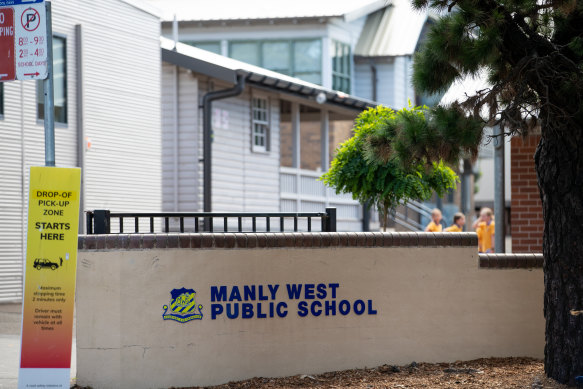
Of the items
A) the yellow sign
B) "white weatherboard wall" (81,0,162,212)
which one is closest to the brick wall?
the yellow sign

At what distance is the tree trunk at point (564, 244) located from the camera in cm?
772

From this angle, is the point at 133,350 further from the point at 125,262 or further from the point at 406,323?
the point at 406,323

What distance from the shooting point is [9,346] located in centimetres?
1093

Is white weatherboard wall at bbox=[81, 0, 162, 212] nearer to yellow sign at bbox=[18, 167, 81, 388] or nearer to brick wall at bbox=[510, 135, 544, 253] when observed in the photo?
brick wall at bbox=[510, 135, 544, 253]

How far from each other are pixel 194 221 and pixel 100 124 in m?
4.22

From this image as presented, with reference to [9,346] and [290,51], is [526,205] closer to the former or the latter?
[9,346]

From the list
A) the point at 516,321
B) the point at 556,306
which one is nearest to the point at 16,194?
the point at 516,321

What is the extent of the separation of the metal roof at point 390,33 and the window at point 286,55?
2.02m

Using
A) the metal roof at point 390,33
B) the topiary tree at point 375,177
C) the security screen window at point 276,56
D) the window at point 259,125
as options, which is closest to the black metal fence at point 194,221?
the topiary tree at point 375,177

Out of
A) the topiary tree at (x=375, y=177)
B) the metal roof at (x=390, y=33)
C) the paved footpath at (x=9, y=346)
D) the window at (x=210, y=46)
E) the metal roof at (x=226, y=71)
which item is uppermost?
the metal roof at (x=390, y=33)

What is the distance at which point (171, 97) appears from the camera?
20391 millimetres

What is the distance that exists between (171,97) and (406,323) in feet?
40.5

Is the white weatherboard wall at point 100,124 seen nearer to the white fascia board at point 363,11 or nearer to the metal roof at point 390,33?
the white fascia board at point 363,11

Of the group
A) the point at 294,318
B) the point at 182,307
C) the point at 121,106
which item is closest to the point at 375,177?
the point at 294,318
